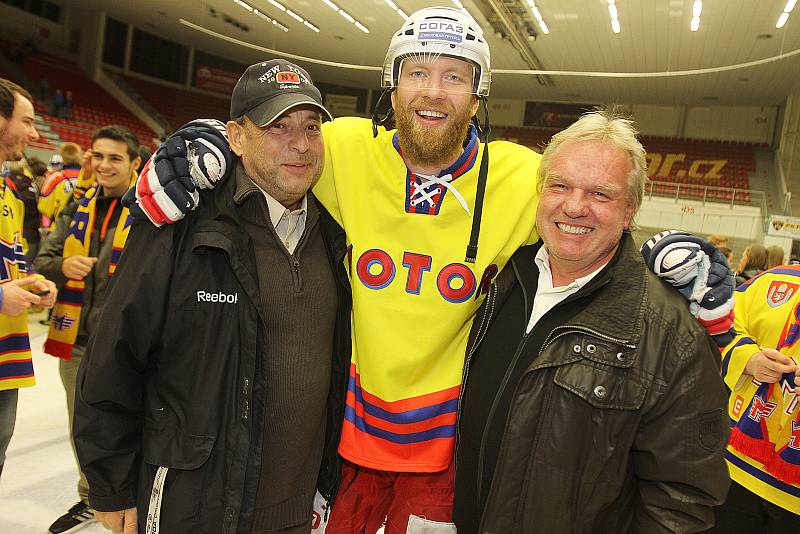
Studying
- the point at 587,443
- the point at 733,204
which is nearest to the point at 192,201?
the point at 587,443

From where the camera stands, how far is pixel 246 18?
208cm

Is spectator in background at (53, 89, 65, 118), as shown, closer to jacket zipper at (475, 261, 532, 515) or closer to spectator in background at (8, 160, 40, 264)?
spectator in background at (8, 160, 40, 264)

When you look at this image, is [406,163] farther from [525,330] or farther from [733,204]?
[733,204]

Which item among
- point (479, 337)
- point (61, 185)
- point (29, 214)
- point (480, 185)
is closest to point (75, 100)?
point (61, 185)

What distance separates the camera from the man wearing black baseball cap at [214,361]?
142 centimetres

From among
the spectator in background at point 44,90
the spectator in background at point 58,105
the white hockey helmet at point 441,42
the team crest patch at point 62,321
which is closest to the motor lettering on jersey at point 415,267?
the white hockey helmet at point 441,42

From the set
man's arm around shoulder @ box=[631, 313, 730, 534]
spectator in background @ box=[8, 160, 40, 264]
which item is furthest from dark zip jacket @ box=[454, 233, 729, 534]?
spectator in background @ box=[8, 160, 40, 264]

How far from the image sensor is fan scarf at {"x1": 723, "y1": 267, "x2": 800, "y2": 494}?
→ 200cm

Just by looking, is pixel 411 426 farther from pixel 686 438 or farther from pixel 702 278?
pixel 702 278

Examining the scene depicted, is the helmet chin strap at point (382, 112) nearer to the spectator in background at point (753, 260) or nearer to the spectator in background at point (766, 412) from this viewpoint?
the spectator in background at point (766, 412)

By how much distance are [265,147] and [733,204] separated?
2513 millimetres

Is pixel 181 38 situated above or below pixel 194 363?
above

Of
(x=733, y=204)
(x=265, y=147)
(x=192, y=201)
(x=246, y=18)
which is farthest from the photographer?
(x=733, y=204)

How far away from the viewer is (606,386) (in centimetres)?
124
